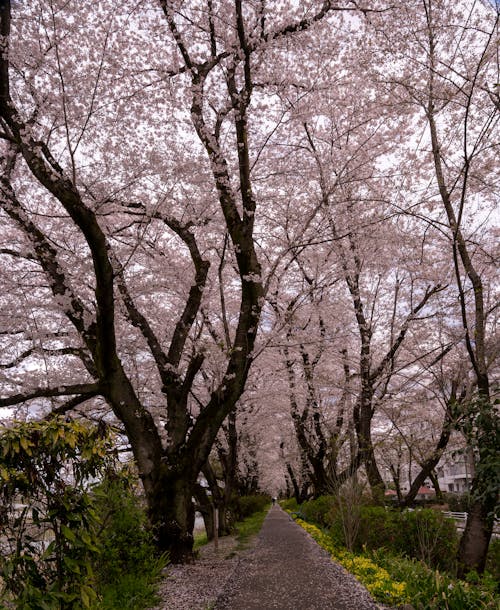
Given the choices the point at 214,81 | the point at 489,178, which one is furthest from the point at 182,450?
the point at 489,178

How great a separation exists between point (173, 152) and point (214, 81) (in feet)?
4.91

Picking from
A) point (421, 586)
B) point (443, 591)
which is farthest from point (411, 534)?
point (443, 591)

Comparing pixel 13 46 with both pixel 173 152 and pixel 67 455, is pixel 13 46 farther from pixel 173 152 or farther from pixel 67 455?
pixel 67 455

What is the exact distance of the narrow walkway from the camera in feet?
19.2

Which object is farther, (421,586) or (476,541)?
(476,541)

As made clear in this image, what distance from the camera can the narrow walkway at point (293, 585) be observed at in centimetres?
587

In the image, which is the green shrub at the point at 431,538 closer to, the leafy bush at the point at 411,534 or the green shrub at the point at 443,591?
the leafy bush at the point at 411,534

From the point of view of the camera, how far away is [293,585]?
7.08 meters

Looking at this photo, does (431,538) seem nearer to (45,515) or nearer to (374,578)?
(374,578)

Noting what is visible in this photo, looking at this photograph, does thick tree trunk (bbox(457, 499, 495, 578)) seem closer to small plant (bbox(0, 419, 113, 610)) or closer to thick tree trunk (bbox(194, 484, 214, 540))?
small plant (bbox(0, 419, 113, 610))

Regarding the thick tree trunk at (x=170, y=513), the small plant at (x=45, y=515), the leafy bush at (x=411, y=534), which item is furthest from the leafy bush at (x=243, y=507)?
the small plant at (x=45, y=515)

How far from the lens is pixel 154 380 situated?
14.0 metres

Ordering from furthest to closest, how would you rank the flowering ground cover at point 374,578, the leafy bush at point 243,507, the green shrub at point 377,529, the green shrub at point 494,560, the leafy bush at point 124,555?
the leafy bush at point 243,507, the green shrub at point 377,529, the green shrub at point 494,560, the leafy bush at point 124,555, the flowering ground cover at point 374,578

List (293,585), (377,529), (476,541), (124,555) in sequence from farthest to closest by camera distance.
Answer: (377,529)
(293,585)
(124,555)
(476,541)
